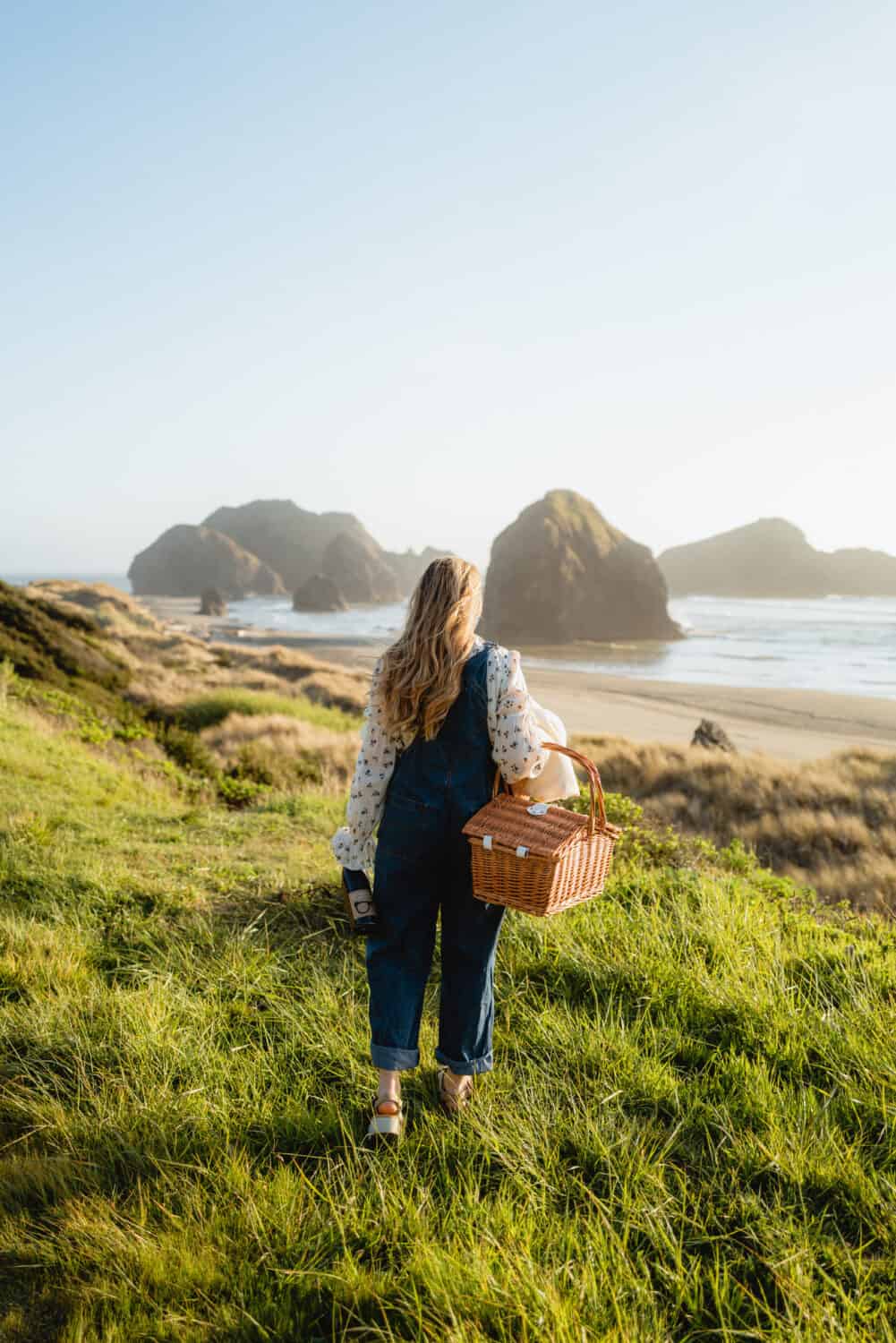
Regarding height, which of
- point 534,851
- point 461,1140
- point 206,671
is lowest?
point 206,671

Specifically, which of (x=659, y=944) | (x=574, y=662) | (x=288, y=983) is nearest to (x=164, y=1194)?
(x=288, y=983)

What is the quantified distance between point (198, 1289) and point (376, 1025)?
910mm

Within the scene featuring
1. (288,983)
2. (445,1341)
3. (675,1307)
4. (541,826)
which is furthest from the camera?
(288,983)

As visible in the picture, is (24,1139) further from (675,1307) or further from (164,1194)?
(675,1307)

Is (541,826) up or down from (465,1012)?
up

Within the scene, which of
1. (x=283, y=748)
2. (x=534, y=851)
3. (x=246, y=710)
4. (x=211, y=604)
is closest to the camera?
(x=534, y=851)

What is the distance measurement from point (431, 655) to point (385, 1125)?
5.02ft

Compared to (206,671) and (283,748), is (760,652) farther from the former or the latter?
(283,748)

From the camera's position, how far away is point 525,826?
2.56 meters

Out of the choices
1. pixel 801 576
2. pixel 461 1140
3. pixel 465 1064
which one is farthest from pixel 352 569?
pixel 461 1140

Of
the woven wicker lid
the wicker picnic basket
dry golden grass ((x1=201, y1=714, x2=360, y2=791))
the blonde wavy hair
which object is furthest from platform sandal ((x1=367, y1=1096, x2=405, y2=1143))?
dry golden grass ((x1=201, y1=714, x2=360, y2=791))

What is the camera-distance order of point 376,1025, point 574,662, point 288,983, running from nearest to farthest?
point 376,1025, point 288,983, point 574,662

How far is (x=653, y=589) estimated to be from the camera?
9012 cm

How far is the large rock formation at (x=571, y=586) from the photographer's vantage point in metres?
89.1
